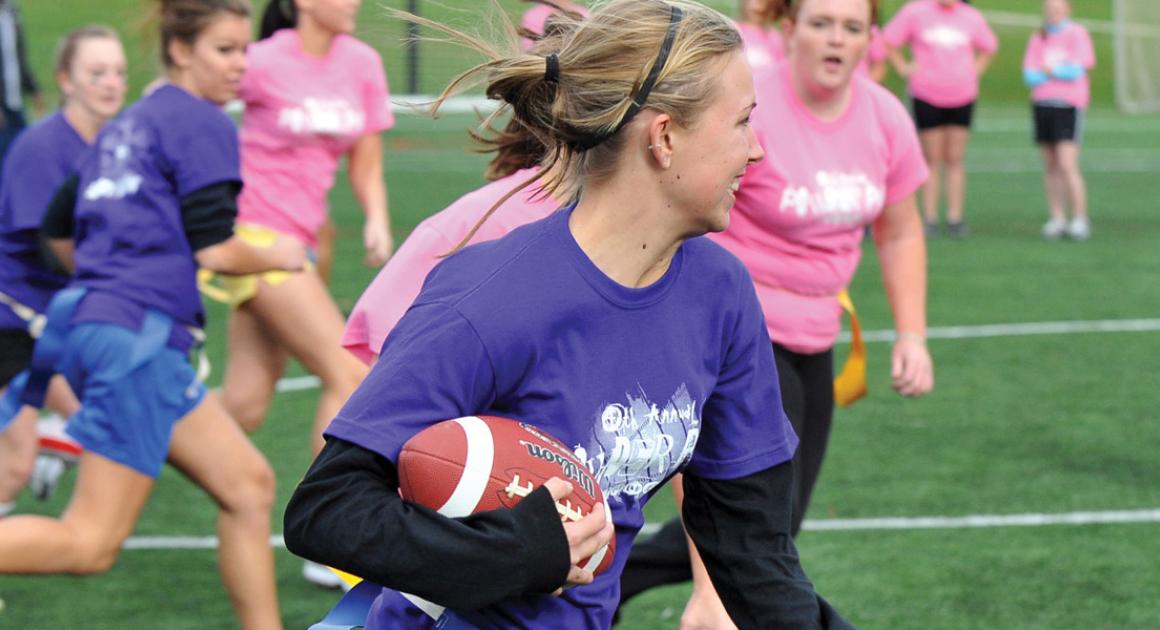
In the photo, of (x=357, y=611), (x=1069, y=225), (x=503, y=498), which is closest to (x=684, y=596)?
(x=357, y=611)

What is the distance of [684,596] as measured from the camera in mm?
5812

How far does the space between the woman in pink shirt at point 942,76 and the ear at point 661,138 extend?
41.6 ft

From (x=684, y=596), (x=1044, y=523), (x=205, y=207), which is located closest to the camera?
(x=205, y=207)

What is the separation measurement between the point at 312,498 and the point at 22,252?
13.1 feet

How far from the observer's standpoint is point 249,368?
6445 millimetres

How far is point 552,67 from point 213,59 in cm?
271

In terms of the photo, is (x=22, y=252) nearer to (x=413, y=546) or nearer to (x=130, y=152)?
(x=130, y=152)

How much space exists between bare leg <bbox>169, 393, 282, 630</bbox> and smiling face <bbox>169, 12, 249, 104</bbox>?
100 centimetres

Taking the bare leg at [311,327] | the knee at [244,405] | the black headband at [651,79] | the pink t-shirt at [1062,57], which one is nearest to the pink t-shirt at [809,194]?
the bare leg at [311,327]

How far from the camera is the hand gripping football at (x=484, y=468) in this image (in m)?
2.48

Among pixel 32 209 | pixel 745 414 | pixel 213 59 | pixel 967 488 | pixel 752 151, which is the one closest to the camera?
pixel 752 151

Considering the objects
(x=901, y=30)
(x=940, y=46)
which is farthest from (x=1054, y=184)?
(x=901, y=30)

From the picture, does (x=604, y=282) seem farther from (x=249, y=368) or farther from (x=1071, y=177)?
(x=1071, y=177)

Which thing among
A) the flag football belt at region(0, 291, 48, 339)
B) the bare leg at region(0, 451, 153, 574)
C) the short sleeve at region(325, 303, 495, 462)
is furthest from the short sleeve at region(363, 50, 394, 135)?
the short sleeve at region(325, 303, 495, 462)
